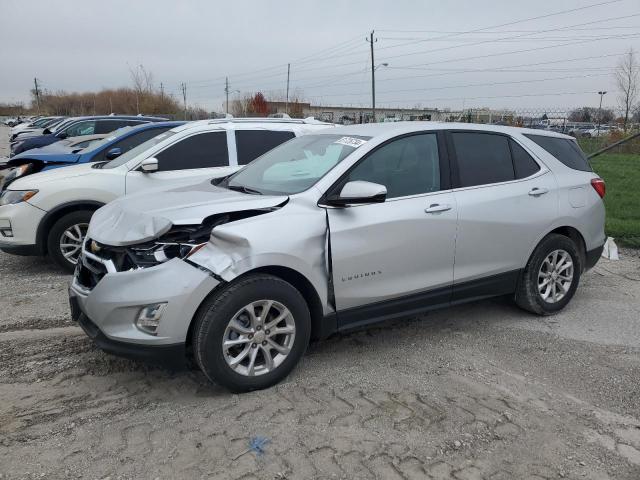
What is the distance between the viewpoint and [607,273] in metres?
6.47

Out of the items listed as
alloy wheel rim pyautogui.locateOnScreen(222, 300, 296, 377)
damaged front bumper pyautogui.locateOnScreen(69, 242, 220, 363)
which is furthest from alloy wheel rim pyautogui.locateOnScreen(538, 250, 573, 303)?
damaged front bumper pyautogui.locateOnScreen(69, 242, 220, 363)

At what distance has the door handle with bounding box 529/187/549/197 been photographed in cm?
470

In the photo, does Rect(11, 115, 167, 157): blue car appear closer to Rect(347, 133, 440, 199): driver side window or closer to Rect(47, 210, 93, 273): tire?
Rect(47, 210, 93, 273): tire

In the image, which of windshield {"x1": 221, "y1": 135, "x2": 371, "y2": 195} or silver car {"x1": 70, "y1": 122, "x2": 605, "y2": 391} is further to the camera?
windshield {"x1": 221, "y1": 135, "x2": 371, "y2": 195}

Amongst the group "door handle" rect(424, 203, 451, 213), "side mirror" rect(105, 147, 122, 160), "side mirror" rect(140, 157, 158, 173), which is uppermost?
"side mirror" rect(105, 147, 122, 160)

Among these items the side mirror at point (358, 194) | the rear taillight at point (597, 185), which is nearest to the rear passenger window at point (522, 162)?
the rear taillight at point (597, 185)

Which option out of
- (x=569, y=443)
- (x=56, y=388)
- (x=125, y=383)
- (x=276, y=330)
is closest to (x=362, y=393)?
(x=276, y=330)

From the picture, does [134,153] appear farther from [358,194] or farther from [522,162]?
[522,162]

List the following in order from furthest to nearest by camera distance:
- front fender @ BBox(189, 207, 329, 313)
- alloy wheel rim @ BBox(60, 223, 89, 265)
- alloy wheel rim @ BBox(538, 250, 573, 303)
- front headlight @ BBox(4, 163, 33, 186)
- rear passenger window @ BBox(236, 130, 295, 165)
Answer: front headlight @ BBox(4, 163, 33, 186) → rear passenger window @ BBox(236, 130, 295, 165) → alloy wheel rim @ BBox(60, 223, 89, 265) → alloy wheel rim @ BBox(538, 250, 573, 303) → front fender @ BBox(189, 207, 329, 313)

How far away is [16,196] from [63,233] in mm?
639

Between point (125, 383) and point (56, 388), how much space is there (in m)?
0.44

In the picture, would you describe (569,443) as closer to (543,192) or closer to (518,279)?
(518,279)

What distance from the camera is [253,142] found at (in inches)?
275

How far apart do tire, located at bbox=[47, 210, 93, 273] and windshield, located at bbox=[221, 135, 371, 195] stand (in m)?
2.47
